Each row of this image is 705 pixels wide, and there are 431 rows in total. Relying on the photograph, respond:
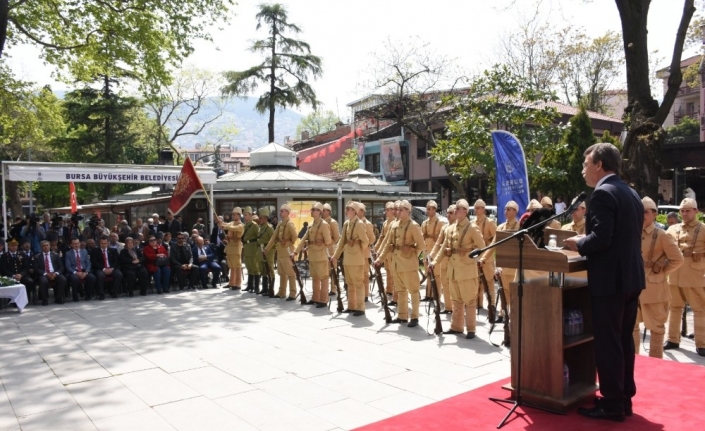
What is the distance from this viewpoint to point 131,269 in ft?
46.2

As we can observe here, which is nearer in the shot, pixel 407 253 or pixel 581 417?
pixel 581 417

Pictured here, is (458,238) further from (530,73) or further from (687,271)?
(530,73)

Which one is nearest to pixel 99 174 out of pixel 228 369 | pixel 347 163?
pixel 228 369

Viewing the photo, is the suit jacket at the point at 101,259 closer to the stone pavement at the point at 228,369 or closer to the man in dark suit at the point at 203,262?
the man in dark suit at the point at 203,262

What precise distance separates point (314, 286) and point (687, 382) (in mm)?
8229

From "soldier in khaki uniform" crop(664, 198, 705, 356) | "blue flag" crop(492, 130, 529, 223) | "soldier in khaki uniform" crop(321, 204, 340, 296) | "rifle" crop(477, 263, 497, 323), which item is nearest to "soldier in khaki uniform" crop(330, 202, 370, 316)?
"soldier in khaki uniform" crop(321, 204, 340, 296)

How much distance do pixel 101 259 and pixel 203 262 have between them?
258cm

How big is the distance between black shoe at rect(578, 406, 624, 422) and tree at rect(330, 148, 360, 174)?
4249cm

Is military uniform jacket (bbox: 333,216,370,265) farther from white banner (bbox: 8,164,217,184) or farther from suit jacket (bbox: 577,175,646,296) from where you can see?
white banner (bbox: 8,164,217,184)

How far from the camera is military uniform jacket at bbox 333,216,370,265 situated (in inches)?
428

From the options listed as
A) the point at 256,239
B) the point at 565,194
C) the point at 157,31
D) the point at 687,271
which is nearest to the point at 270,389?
the point at 687,271

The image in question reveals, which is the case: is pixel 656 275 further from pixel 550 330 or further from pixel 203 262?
pixel 203 262

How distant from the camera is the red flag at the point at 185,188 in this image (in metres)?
14.9

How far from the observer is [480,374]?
6820 millimetres
